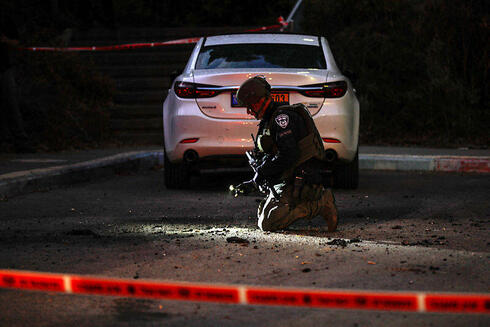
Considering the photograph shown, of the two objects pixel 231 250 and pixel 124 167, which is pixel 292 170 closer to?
pixel 231 250

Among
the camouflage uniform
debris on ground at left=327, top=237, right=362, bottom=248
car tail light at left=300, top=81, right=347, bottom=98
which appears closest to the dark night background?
car tail light at left=300, top=81, right=347, bottom=98

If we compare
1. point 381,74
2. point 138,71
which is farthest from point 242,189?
point 138,71

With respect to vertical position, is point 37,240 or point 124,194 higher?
point 37,240

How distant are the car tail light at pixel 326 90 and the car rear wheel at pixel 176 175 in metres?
1.78

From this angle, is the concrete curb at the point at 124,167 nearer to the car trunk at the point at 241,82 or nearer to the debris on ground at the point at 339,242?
the car trunk at the point at 241,82

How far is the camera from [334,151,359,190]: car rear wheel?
30.5ft

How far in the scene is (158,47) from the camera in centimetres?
2064

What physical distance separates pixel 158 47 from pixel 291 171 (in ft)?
48.7

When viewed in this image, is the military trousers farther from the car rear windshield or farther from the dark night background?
the dark night background

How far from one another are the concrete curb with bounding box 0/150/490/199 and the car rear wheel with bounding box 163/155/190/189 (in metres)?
1.51

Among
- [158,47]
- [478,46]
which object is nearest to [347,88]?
[478,46]

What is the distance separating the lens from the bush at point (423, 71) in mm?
14695

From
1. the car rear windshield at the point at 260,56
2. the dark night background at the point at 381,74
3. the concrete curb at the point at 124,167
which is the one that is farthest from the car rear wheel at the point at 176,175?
the dark night background at the point at 381,74

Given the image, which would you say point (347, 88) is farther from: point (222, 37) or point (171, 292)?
point (171, 292)
